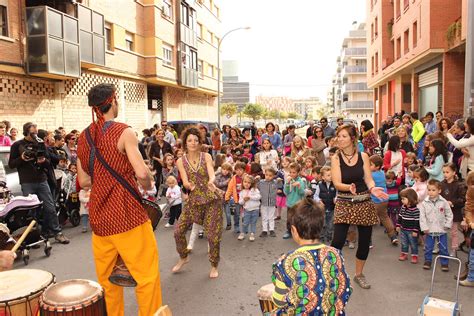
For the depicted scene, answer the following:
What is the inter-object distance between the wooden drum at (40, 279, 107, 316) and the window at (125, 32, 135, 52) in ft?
69.8

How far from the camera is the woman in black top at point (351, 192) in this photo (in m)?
4.99

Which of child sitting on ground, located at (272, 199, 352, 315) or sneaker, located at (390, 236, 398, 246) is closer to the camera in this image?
child sitting on ground, located at (272, 199, 352, 315)

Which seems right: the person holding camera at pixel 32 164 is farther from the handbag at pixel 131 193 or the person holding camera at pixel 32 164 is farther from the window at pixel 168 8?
the window at pixel 168 8

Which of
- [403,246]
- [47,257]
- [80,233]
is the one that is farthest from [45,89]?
[403,246]

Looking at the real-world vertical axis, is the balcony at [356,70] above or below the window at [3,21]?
above

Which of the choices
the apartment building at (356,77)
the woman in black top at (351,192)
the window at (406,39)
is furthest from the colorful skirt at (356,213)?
the apartment building at (356,77)

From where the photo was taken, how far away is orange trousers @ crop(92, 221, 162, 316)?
3562 millimetres

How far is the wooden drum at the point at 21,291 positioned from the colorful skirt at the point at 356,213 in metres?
3.03

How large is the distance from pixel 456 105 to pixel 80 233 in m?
17.7

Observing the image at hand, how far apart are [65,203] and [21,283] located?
5553 mm

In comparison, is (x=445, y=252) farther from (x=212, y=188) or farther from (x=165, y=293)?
(x=165, y=293)

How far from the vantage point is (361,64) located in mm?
82062

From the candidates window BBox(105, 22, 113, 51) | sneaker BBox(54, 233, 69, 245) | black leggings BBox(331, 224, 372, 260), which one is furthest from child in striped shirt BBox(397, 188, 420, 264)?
window BBox(105, 22, 113, 51)

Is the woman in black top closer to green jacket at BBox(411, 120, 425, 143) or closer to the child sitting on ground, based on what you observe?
the child sitting on ground
